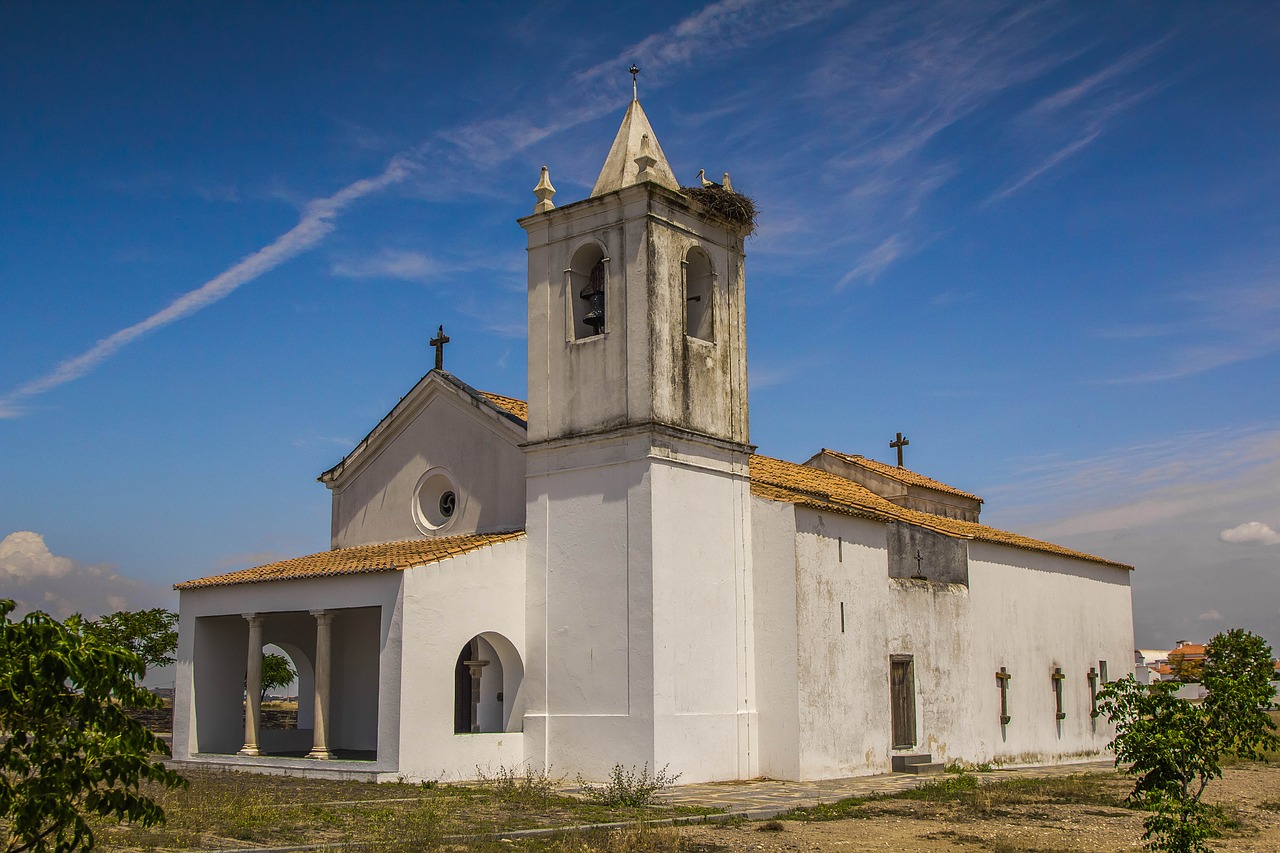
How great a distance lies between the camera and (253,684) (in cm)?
2156

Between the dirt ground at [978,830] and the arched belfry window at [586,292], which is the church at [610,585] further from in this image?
the dirt ground at [978,830]

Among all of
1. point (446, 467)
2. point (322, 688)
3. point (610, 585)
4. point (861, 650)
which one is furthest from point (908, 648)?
point (322, 688)

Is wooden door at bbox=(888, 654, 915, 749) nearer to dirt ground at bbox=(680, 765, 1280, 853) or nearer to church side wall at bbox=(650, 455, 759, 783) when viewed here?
church side wall at bbox=(650, 455, 759, 783)

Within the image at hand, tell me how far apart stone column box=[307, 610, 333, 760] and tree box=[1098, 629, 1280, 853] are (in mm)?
13165

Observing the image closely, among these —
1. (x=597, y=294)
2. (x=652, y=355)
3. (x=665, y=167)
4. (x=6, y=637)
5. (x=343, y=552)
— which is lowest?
(x=6, y=637)

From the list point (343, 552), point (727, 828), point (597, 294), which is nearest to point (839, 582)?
point (597, 294)

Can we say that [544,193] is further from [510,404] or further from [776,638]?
[776,638]

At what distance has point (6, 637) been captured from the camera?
5.75 m

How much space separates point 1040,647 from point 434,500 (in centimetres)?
1404

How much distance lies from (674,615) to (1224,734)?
9.70 m

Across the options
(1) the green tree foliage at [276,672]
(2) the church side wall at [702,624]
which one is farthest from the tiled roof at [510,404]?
(1) the green tree foliage at [276,672]

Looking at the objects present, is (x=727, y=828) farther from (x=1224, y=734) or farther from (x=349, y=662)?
(x=349, y=662)

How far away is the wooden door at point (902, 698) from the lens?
22.5m

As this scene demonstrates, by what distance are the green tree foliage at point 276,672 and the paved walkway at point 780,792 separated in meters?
30.5
